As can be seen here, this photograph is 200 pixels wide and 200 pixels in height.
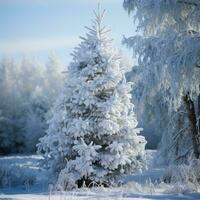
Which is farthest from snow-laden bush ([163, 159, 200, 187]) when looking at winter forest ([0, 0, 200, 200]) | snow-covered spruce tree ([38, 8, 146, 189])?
snow-covered spruce tree ([38, 8, 146, 189])

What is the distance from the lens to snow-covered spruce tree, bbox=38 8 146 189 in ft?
47.3

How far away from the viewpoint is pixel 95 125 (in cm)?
1482

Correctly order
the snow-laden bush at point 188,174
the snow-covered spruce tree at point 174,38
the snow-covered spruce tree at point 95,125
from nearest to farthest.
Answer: the snow-laden bush at point 188,174, the snow-covered spruce tree at point 174,38, the snow-covered spruce tree at point 95,125

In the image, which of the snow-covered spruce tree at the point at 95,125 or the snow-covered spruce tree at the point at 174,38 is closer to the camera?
the snow-covered spruce tree at the point at 174,38

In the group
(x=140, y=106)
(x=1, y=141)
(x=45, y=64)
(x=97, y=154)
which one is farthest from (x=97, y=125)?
(x=45, y=64)

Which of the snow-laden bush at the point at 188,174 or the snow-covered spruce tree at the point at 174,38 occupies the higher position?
the snow-covered spruce tree at the point at 174,38

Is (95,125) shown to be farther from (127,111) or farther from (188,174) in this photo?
(188,174)

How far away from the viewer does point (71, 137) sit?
15016 millimetres

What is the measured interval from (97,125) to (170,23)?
4296 mm

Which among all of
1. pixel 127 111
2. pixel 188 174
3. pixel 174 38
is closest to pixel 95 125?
pixel 127 111

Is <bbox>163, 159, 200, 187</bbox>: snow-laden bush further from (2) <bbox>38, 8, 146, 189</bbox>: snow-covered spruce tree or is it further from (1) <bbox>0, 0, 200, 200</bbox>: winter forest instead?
(2) <bbox>38, 8, 146, 189</bbox>: snow-covered spruce tree

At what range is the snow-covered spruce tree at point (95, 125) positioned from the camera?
47.3 feet

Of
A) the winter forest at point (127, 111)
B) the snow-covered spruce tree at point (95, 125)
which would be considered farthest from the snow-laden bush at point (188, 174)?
the snow-covered spruce tree at point (95, 125)

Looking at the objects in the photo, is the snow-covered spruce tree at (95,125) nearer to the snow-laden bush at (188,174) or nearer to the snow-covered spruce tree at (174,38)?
the snow-covered spruce tree at (174,38)
